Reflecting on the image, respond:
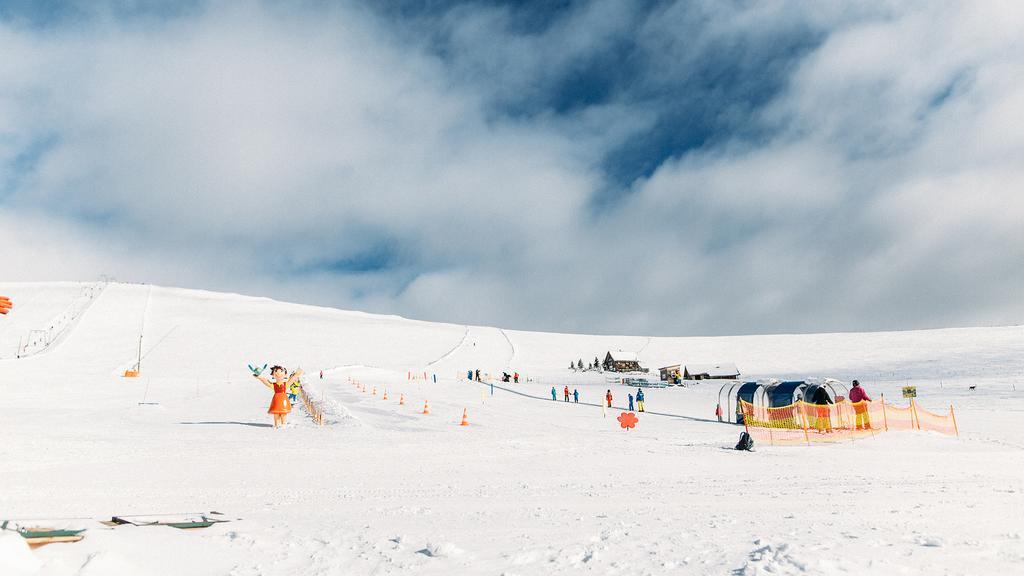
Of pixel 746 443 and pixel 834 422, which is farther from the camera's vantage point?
pixel 834 422

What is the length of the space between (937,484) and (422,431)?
15.2m

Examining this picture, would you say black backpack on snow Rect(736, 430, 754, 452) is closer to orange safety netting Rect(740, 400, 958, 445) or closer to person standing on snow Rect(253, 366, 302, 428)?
orange safety netting Rect(740, 400, 958, 445)

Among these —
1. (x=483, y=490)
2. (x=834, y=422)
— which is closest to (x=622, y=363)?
(x=834, y=422)

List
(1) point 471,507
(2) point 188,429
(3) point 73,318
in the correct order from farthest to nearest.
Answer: (3) point 73,318 < (2) point 188,429 < (1) point 471,507

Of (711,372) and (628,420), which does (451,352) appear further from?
(628,420)

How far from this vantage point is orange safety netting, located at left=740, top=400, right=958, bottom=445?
22.2 metres

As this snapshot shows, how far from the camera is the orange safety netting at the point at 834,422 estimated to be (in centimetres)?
2225

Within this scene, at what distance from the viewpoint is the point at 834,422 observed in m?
25.4

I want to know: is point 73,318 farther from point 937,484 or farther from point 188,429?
point 937,484

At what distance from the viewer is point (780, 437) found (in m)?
22.9

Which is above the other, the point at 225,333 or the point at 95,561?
the point at 225,333

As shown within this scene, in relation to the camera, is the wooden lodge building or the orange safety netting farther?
the wooden lodge building

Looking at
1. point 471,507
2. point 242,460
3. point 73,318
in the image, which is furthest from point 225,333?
point 471,507

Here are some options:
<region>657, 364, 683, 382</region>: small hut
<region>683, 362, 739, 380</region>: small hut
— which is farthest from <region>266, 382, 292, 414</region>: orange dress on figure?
<region>683, 362, 739, 380</region>: small hut
